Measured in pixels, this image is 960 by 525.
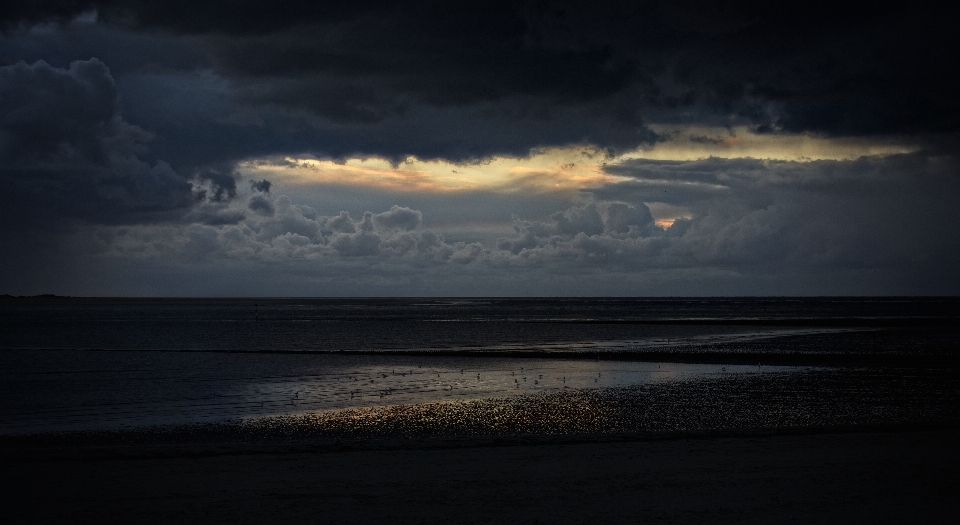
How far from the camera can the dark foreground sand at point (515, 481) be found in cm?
1364

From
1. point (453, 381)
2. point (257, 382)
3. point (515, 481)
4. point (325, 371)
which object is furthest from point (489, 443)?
point (325, 371)

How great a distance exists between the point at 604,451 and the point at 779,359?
113 ft

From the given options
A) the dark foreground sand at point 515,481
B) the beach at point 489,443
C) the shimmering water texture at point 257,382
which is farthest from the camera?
the shimmering water texture at point 257,382

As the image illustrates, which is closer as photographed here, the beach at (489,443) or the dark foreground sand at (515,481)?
the dark foreground sand at (515,481)

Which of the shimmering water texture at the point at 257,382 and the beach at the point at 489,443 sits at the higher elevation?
the beach at the point at 489,443

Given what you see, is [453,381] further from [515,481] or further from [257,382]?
[515,481]

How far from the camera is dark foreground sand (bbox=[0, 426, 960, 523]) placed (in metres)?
13.6

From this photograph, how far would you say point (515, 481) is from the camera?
52.3 feet

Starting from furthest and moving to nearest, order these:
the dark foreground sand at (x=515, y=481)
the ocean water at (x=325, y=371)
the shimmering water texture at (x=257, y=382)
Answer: the ocean water at (x=325, y=371)
the shimmering water texture at (x=257, y=382)
the dark foreground sand at (x=515, y=481)

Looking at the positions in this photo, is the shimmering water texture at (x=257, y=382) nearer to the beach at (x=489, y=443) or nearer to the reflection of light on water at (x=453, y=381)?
the reflection of light on water at (x=453, y=381)

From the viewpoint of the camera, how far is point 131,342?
7694 cm

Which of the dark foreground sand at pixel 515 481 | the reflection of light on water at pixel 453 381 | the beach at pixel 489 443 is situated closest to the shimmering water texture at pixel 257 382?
the reflection of light on water at pixel 453 381

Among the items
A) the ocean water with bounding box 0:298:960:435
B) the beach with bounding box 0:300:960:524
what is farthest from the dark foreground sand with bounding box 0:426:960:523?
the ocean water with bounding box 0:298:960:435

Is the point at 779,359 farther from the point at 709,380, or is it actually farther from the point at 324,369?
the point at 324,369
